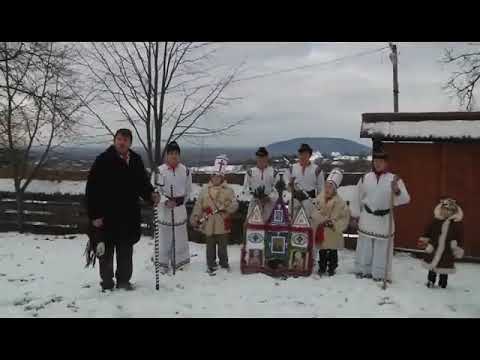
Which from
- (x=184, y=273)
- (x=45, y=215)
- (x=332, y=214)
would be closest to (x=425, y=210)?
(x=332, y=214)

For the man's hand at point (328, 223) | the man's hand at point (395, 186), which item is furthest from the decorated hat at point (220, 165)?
the man's hand at point (395, 186)

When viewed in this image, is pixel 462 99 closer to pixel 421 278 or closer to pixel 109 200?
pixel 421 278

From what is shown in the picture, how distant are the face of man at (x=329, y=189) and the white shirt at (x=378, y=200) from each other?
40cm

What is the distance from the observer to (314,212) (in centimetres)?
588

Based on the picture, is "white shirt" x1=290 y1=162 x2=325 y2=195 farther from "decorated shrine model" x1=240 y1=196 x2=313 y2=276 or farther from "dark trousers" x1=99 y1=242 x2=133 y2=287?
"dark trousers" x1=99 y1=242 x2=133 y2=287

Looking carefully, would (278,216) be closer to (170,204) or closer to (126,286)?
(170,204)

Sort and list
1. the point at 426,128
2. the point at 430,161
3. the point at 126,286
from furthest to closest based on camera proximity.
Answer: the point at 430,161, the point at 426,128, the point at 126,286

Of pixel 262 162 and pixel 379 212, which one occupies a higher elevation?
pixel 262 162

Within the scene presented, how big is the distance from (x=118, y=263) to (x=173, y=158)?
156cm

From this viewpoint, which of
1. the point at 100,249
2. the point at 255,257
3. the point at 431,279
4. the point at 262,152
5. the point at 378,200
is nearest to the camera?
the point at 100,249

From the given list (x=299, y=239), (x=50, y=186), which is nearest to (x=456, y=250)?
(x=299, y=239)

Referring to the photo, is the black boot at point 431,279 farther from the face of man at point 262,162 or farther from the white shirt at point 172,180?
the white shirt at point 172,180

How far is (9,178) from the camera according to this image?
13.6m

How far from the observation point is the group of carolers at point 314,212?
204 inches
